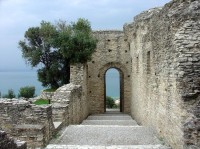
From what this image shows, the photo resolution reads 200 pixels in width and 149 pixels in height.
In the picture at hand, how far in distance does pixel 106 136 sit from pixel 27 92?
18274 mm

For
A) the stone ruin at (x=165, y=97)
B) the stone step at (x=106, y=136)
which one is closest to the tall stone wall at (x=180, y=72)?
the stone ruin at (x=165, y=97)

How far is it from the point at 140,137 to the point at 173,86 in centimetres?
308

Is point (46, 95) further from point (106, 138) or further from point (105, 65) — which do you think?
point (106, 138)

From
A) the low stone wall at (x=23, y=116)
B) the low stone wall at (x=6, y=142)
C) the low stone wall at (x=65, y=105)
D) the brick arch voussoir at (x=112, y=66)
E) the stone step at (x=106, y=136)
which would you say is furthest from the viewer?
the brick arch voussoir at (x=112, y=66)

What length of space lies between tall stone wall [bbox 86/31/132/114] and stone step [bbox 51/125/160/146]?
A: 46.6 ft

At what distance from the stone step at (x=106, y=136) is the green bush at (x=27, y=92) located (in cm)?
1597

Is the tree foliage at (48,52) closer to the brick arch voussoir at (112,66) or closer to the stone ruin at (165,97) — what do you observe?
the brick arch voussoir at (112,66)

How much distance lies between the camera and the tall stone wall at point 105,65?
29.0 metres

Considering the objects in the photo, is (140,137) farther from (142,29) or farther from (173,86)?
(142,29)

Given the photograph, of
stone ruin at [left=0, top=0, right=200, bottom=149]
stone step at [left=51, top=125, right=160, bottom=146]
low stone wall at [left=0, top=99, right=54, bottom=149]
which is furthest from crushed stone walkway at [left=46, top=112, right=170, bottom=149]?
low stone wall at [left=0, top=99, right=54, bottom=149]

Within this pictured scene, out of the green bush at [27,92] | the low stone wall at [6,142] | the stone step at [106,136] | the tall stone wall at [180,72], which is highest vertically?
the tall stone wall at [180,72]

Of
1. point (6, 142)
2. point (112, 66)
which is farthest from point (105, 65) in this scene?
point (6, 142)

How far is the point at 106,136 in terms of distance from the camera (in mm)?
13273

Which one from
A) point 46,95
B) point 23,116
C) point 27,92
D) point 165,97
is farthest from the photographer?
point 27,92
